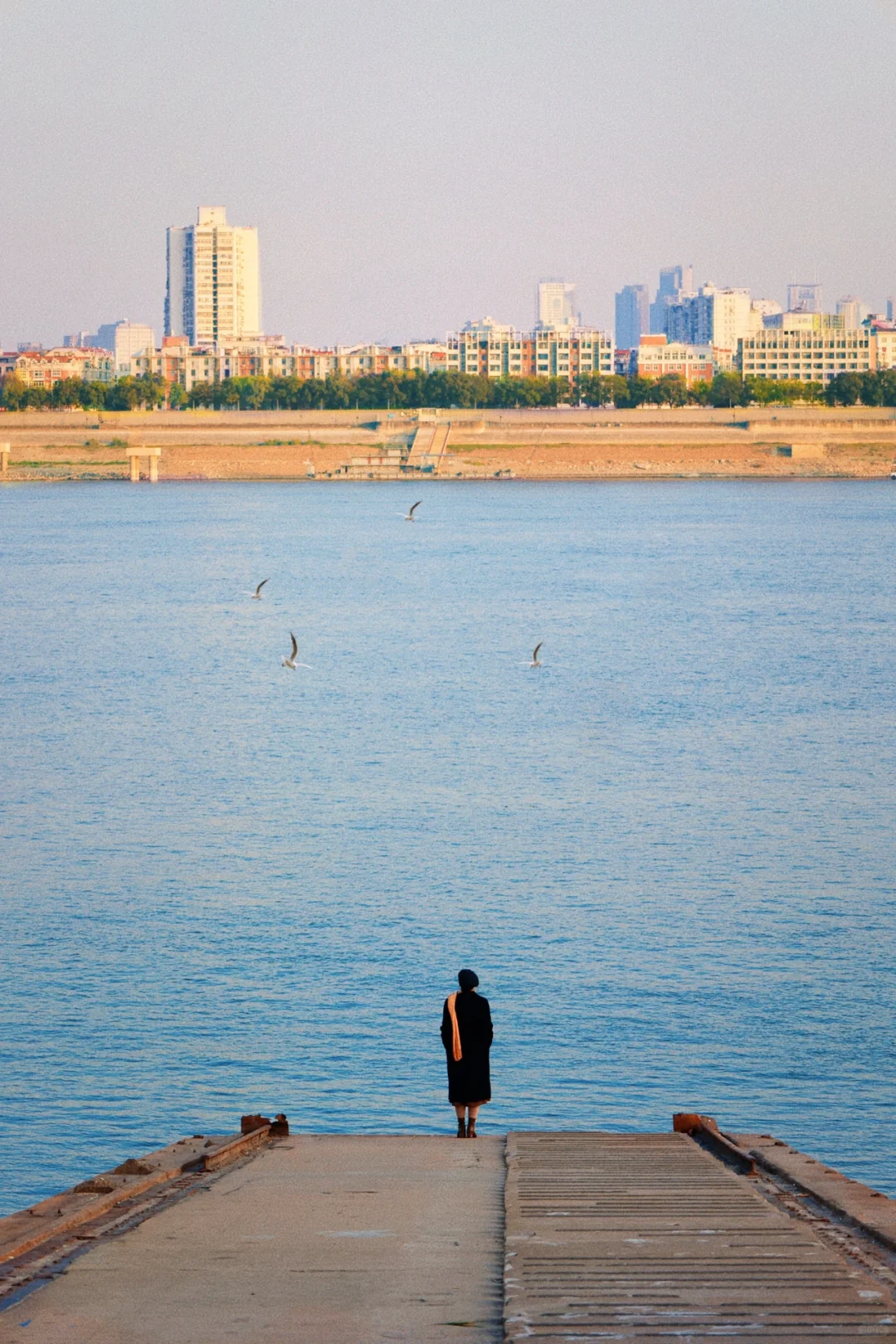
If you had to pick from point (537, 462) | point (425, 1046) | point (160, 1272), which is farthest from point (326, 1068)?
point (537, 462)

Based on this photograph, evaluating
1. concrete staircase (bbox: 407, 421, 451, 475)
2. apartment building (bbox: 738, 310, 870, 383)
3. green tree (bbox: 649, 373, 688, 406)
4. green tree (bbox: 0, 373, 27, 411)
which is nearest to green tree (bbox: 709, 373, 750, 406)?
green tree (bbox: 649, 373, 688, 406)

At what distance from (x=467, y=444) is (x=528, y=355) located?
8192cm

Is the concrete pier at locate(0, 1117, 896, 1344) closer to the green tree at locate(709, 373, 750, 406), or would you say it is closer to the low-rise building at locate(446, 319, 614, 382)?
the green tree at locate(709, 373, 750, 406)

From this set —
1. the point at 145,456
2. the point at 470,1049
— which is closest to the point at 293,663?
the point at 470,1049

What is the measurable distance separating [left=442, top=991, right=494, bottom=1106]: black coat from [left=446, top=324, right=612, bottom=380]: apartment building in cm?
18446

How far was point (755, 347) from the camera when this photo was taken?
188m

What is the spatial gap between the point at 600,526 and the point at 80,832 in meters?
59.1

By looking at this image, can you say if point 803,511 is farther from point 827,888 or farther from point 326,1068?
point 326,1068

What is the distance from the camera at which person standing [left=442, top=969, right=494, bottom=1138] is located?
8031 millimetres

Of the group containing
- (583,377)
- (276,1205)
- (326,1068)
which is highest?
(583,377)

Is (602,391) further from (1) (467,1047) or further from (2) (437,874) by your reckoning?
(1) (467,1047)

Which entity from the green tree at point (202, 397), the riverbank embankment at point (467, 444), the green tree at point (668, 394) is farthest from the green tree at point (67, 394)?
the green tree at point (668, 394)

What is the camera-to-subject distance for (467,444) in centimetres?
11375

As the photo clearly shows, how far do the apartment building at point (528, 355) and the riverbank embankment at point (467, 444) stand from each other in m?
75.6
